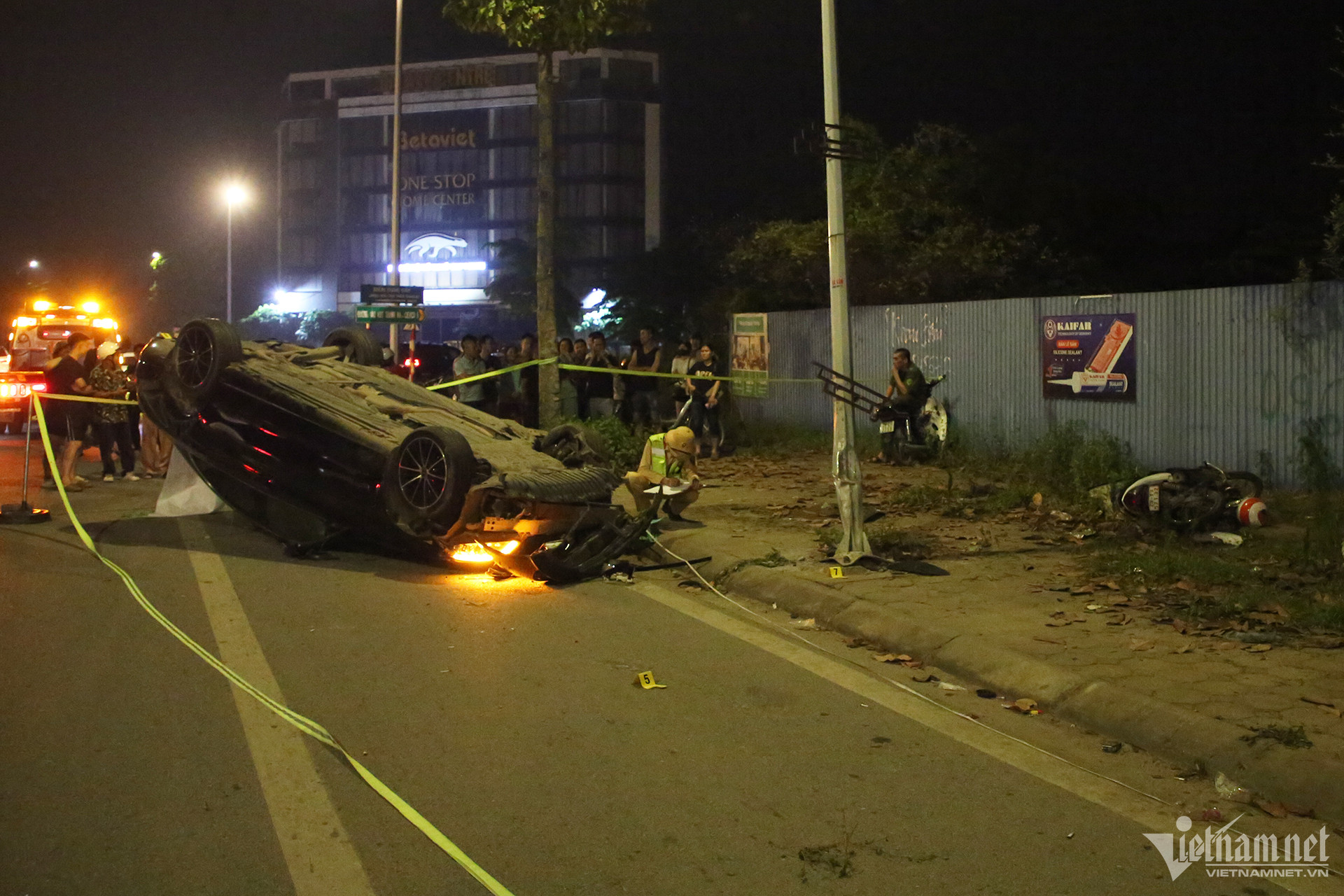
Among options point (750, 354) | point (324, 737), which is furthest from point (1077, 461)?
point (324, 737)

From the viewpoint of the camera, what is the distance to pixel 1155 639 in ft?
22.7

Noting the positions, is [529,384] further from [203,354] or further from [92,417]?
[203,354]

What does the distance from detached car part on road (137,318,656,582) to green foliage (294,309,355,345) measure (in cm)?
7427

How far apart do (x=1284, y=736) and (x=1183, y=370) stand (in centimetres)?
912

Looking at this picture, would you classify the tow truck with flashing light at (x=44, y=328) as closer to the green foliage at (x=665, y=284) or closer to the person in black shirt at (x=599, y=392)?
the person in black shirt at (x=599, y=392)

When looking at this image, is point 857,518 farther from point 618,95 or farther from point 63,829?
point 618,95

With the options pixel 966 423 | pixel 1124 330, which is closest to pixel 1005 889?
pixel 1124 330

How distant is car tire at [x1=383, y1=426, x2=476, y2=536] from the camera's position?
8750 millimetres

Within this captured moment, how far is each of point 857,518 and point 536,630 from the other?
275 cm

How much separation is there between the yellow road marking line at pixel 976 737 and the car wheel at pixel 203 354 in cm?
468

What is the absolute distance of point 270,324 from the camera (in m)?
86.4

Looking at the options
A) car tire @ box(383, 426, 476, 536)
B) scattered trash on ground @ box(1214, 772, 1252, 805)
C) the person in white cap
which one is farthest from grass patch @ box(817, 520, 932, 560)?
the person in white cap

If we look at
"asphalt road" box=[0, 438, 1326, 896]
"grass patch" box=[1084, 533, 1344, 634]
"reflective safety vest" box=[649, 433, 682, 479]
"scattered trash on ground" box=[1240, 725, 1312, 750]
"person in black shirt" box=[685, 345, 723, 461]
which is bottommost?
"asphalt road" box=[0, 438, 1326, 896]

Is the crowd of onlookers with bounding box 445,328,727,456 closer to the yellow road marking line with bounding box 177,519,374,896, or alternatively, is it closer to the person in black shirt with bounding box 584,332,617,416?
the person in black shirt with bounding box 584,332,617,416
